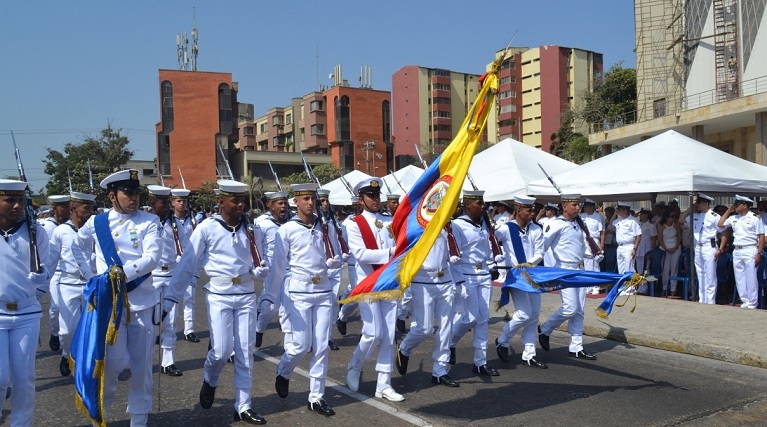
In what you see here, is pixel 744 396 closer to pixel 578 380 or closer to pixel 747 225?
pixel 578 380

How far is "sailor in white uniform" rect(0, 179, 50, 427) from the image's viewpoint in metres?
5.17

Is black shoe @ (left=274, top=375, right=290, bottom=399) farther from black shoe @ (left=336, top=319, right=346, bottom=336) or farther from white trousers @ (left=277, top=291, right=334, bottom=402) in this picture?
black shoe @ (left=336, top=319, right=346, bottom=336)

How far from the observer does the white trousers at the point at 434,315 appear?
7410 millimetres

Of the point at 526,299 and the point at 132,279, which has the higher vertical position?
the point at 132,279

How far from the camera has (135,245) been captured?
602 centimetres

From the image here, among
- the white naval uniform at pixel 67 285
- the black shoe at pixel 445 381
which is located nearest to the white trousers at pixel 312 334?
the black shoe at pixel 445 381

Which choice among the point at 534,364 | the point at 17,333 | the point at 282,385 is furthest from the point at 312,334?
Result: the point at 534,364

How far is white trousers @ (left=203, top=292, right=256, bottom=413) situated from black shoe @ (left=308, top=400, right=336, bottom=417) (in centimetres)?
65

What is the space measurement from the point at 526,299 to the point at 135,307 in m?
4.69

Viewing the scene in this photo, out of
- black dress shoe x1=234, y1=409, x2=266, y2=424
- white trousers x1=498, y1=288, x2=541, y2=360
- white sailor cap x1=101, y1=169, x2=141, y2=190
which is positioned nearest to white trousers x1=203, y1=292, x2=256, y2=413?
black dress shoe x1=234, y1=409, x2=266, y2=424

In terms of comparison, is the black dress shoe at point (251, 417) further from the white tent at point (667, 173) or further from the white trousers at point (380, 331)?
the white tent at point (667, 173)

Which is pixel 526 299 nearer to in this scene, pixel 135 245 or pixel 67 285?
pixel 135 245

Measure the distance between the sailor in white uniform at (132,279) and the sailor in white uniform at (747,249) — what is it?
34.7ft

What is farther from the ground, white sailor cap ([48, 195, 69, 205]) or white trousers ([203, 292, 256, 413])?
white sailor cap ([48, 195, 69, 205])
